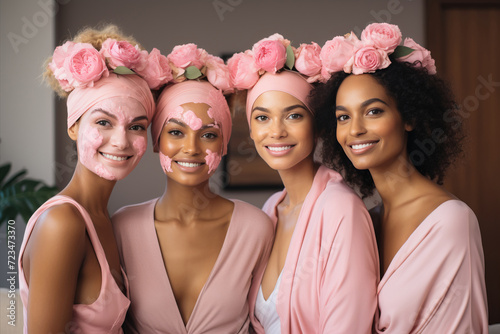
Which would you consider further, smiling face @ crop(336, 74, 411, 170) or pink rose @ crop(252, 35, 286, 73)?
pink rose @ crop(252, 35, 286, 73)

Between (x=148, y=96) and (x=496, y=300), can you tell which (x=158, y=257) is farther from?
(x=496, y=300)

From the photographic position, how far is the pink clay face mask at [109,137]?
1.81 meters

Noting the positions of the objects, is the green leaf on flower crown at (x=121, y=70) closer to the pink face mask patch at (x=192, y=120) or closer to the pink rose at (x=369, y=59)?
the pink face mask patch at (x=192, y=120)

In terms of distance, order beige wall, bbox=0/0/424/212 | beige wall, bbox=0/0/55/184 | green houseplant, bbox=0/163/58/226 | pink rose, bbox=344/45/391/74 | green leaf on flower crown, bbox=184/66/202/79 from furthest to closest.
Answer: beige wall, bbox=0/0/424/212 < beige wall, bbox=0/0/55/184 < green houseplant, bbox=0/163/58/226 < green leaf on flower crown, bbox=184/66/202/79 < pink rose, bbox=344/45/391/74

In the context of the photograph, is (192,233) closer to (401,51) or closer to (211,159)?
(211,159)

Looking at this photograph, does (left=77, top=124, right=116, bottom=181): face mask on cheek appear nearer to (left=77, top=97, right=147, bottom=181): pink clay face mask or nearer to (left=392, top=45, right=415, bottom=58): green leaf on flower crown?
(left=77, top=97, right=147, bottom=181): pink clay face mask

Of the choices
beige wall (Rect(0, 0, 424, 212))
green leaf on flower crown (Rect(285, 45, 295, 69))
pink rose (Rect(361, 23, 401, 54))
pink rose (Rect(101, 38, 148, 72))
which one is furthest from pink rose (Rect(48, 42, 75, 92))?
beige wall (Rect(0, 0, 424, 212))

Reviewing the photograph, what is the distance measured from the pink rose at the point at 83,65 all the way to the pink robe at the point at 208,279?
0.51 meters

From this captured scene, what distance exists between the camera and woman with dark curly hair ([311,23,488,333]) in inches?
64.0

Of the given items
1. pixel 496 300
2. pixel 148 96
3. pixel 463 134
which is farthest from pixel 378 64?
pixel 496 300

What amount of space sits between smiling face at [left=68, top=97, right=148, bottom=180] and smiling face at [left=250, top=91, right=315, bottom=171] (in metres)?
0.43

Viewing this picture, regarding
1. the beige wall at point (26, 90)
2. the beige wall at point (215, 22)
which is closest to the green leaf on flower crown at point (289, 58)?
the beige wall at point (26, 90)

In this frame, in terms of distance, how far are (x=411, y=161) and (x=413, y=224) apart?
257mm

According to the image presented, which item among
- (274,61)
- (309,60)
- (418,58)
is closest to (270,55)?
(274,61)
